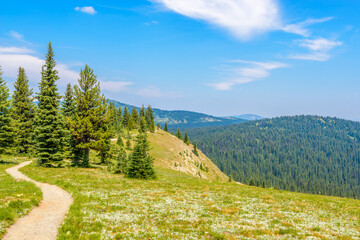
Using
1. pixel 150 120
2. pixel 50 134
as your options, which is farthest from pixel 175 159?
pixel 50 134

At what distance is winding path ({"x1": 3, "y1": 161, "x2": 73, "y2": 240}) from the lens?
36.6 feet

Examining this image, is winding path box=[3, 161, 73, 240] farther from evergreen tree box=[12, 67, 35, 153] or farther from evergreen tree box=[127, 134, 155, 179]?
evergreen tree box=[12, 67, 35, 153]

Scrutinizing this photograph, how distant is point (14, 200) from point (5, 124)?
2616 centimetres

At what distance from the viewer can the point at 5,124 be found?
34.5 meters

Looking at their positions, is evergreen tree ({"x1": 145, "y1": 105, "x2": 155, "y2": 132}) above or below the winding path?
above

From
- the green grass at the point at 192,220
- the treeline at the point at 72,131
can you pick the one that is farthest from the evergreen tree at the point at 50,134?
the green grass at the point at 192,220

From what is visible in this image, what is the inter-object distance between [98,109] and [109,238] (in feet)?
110

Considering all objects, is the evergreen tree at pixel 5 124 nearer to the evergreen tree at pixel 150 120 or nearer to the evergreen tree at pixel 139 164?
the evergreen tree at pixel 139 164

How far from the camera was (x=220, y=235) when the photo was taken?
12.2 meters

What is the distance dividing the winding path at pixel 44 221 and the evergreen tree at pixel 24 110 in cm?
4028

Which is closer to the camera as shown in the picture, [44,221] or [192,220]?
[44,221]

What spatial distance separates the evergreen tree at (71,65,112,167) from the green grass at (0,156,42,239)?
54.1 feet

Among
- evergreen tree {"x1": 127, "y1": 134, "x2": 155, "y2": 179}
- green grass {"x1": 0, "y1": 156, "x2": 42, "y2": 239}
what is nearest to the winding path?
green grass {"x1": 0, "y1": 156, "x2": 42, "y2": 239}

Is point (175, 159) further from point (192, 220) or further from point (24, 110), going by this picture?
point (192, 220)
